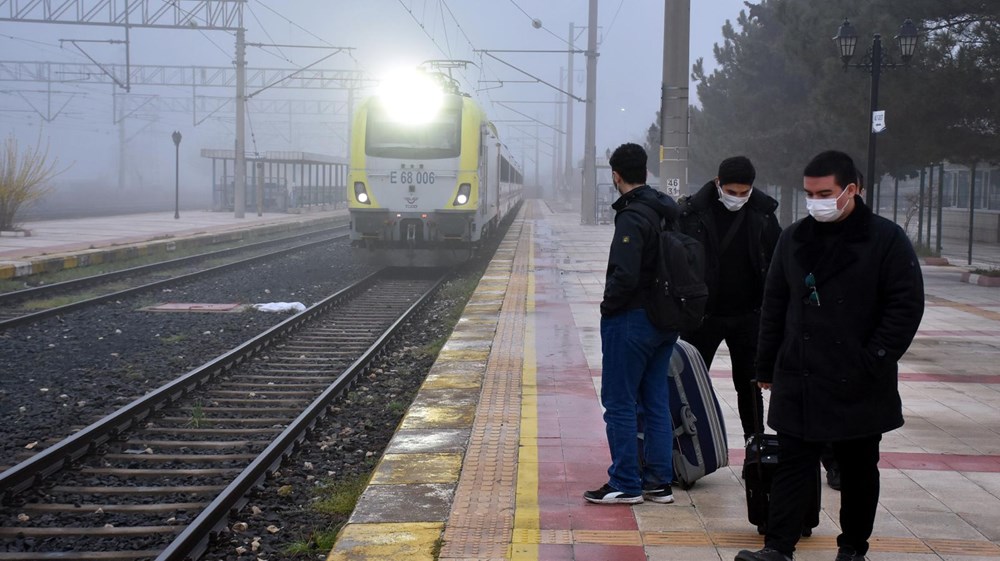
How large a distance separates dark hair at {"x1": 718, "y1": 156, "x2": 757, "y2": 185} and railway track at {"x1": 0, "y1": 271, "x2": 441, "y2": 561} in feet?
9.80

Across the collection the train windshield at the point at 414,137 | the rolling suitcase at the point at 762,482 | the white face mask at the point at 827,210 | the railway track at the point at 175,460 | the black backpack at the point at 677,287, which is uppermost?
the train windshield at the point at 414,137

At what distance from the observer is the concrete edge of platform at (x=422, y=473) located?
4836 mm

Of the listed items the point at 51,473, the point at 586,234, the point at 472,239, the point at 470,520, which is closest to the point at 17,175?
the point at 472,239

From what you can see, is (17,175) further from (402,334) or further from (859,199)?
(859,199)

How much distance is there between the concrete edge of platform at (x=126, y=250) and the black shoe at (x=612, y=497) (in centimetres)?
1454

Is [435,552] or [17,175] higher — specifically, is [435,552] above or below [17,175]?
below

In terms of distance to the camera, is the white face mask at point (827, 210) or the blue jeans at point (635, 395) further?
the blue jeans at point (635, 395)

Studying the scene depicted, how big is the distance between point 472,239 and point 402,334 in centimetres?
614

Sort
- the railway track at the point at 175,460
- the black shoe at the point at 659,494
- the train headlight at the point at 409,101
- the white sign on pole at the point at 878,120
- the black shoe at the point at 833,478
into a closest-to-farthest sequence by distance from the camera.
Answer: the black shoe at the point at 659,494 → the railway track at the point at 175,460 → the black shoe at the point at 833,478 → the white sign on pole at the point at 878,120 → the train headlight at the point at 409,101

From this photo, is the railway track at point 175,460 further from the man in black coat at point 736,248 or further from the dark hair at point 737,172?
the dark hair at point 737,172

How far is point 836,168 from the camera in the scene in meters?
4.14

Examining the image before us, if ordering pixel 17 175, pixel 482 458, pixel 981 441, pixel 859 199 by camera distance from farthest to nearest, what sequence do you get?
pixel 17 175
pixel 981 441
pixel 482 458
pixel 859 199

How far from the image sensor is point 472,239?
1880cm

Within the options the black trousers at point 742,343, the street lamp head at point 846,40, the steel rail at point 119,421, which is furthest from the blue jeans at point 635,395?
the street lamp head at point 846,40
